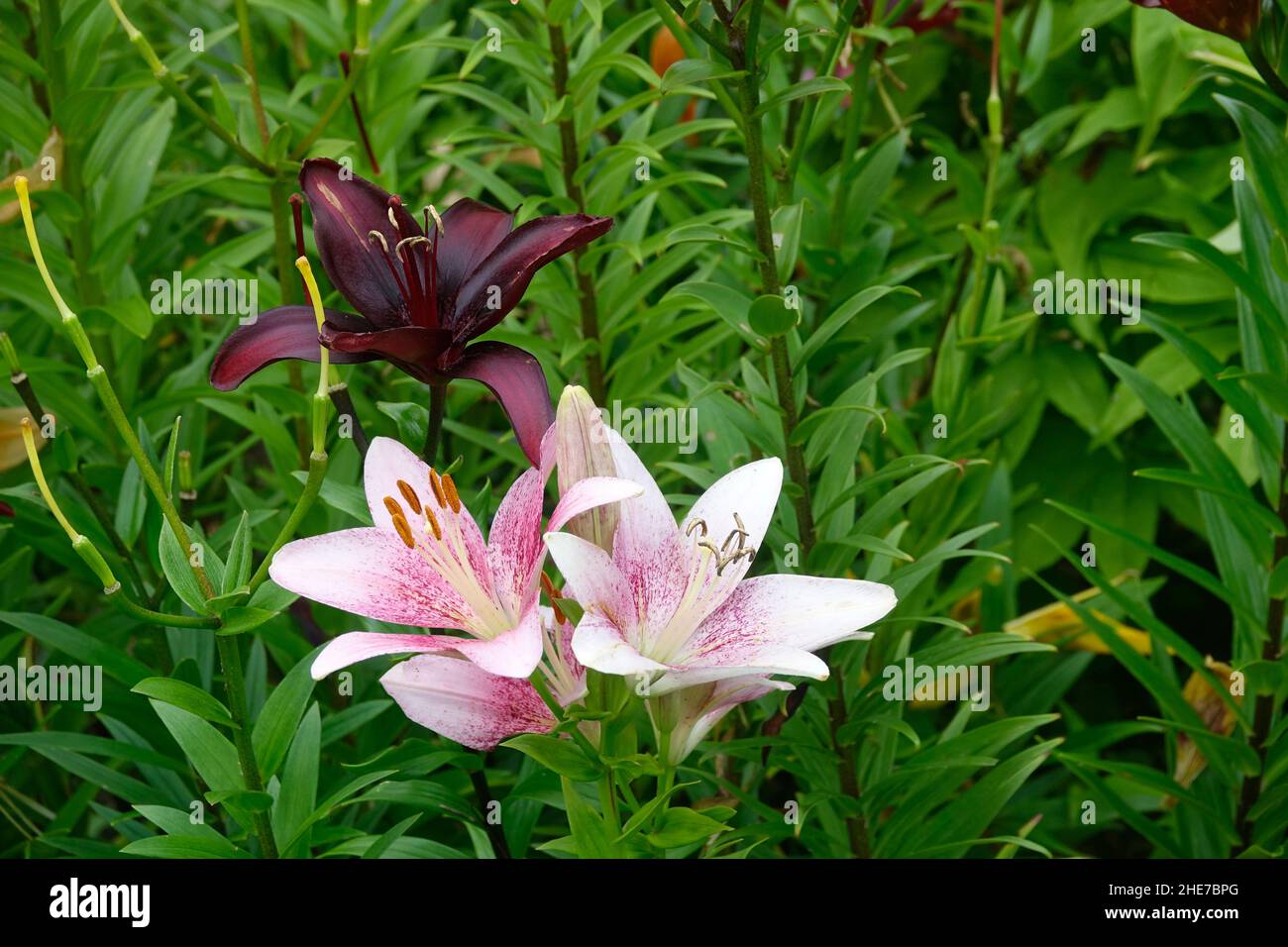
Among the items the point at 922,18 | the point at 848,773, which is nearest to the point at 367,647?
the point at 848,773

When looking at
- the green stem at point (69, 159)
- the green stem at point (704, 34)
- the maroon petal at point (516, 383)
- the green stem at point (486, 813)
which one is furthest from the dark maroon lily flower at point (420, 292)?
the green stem at point (69, 159)

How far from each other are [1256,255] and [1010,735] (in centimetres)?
34

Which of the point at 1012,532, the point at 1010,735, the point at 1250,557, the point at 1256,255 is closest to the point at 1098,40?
the point at 1012,532

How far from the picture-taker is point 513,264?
56 cm

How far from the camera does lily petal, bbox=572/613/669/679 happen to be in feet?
1.47

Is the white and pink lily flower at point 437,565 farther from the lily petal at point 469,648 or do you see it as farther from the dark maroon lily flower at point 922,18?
the dark maroon lily flower at point 922,18

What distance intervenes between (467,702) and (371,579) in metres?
0.07

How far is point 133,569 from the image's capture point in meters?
0.74

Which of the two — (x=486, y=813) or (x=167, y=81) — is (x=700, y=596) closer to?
(x=486, y=813)

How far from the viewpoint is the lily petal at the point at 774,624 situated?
48 cm

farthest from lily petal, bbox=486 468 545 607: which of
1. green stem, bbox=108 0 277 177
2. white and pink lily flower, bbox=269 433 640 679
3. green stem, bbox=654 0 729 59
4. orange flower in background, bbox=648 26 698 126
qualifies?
orange flower in background, bbox=648 26 698 126

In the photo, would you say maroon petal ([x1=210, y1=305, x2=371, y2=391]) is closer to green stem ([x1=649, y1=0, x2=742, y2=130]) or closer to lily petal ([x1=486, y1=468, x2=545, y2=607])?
lily petal ([x1=486, y1=468, x2=545, y2=607])

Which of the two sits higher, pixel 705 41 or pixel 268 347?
pixel 705 41
